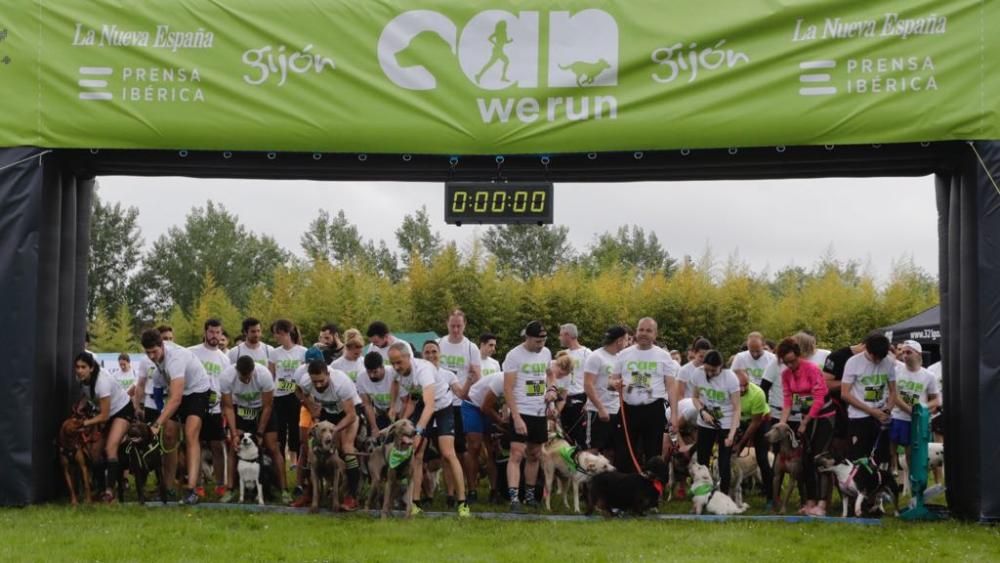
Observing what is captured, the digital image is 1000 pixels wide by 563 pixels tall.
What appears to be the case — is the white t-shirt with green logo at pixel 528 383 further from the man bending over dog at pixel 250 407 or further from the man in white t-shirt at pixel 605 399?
the man bending over dog at pixel 250 407

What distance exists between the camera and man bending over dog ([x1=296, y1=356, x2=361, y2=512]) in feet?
35.7

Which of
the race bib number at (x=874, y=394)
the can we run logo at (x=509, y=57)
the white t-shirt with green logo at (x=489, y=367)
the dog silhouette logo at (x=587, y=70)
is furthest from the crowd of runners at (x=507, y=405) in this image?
the dog silhouette logo at (x=587, y=70)

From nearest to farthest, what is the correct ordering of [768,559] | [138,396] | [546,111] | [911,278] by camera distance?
[768,559]
[546,111]
[138,396]
[911,278]

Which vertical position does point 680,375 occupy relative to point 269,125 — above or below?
below

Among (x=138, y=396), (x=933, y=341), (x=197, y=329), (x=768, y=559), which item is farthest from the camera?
(x=197, y=329)

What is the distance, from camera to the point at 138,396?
39.1 feet

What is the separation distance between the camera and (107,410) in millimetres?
11164

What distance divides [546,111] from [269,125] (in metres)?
2.84

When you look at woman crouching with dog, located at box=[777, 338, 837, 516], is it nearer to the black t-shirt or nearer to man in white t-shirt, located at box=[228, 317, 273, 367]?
the black t-shirt

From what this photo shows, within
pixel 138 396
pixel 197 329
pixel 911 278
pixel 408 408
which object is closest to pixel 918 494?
pixel 408 408

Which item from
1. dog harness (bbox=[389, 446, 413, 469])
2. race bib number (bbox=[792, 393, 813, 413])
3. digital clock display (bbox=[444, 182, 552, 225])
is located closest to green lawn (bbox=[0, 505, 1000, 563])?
dog harness (bbox=[389, 446, 413, 469])

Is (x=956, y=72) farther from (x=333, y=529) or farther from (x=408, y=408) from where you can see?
(x=333, y=529)

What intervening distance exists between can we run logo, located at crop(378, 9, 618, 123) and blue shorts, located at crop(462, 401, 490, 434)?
352 cm

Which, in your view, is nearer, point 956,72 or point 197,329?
point 956,72
